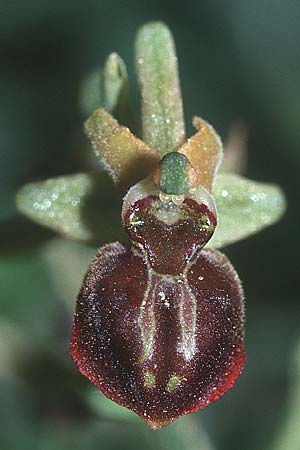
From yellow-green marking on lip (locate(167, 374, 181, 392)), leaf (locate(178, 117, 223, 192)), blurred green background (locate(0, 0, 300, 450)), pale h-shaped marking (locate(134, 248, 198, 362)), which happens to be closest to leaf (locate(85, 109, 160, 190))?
leaf (locate(178, 117, 223, 192))

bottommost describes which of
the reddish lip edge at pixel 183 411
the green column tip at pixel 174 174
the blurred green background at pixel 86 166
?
the blurred green background at pixel 86 166

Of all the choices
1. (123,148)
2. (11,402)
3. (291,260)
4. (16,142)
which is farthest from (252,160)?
(123,148)

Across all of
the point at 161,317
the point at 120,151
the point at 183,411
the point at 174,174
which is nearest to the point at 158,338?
the point at 161,317

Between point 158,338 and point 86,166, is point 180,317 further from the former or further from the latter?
point 86,166

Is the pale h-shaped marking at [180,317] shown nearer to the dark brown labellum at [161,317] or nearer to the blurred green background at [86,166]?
the dark brown labellum at [161,317]

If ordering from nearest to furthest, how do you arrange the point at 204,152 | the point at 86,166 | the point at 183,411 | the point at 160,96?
the point at 183,411
the point at 204,152
the point at 160,96
the point at 86,166

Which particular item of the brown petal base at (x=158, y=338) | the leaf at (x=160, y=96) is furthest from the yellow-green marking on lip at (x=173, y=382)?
the leaf at (x=160, y=96)
